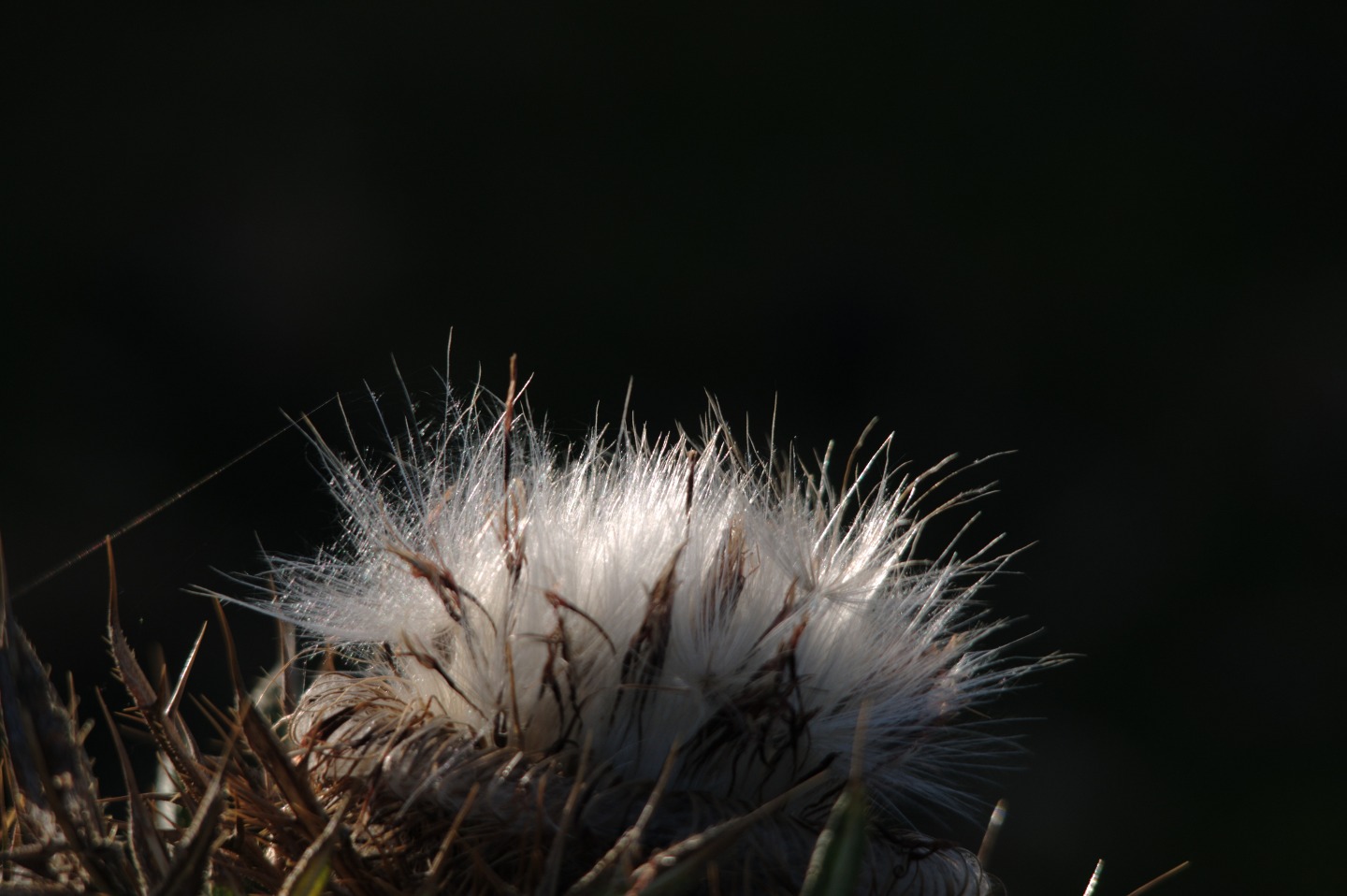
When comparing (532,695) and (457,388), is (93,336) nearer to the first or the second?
(457,388)

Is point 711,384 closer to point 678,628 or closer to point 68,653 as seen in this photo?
point 68,653

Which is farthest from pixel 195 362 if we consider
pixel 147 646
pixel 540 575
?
pixel 540 575

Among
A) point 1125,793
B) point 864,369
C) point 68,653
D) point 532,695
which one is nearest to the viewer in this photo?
point 532,695

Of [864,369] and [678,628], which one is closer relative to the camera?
[678,628]

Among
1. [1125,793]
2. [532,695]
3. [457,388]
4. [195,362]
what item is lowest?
[1125,793]

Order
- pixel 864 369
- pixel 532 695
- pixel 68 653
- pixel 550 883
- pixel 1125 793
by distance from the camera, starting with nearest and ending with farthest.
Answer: pixel 550 883
pixel 532 695
pixel 68 653
pixel 1125 793
pixel 864 369

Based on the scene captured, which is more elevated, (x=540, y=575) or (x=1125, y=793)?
(x=540, y=575)
